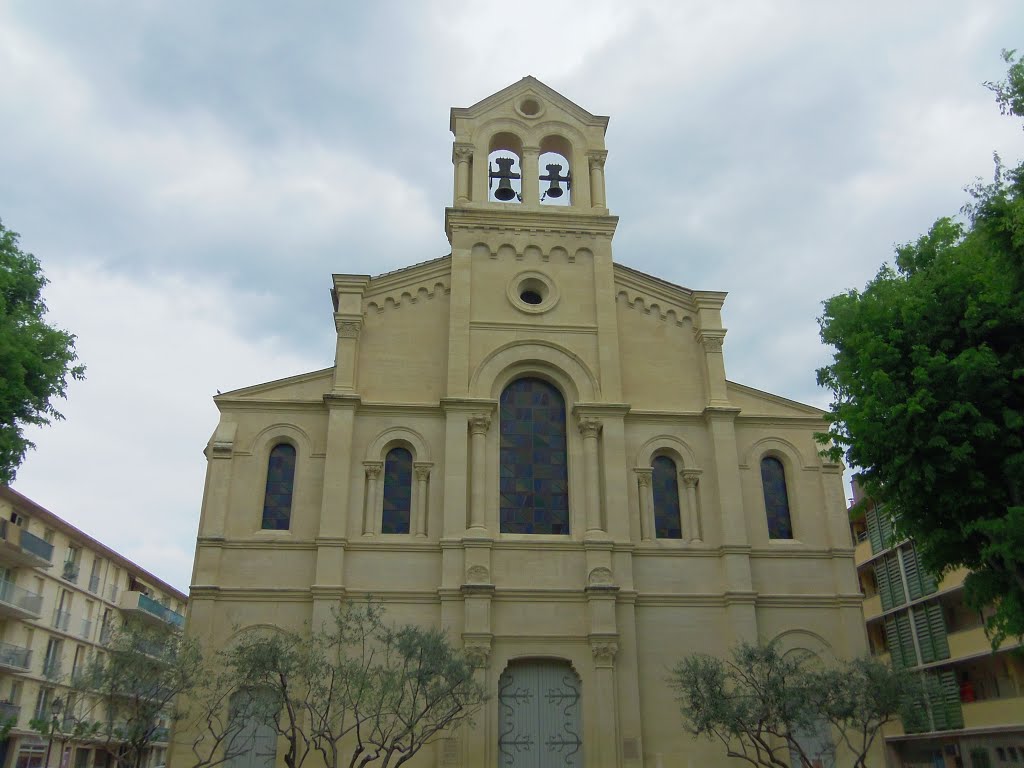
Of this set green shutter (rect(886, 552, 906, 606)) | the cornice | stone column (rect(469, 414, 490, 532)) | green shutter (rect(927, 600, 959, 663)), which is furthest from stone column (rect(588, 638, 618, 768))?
green shutter (rect(886, 552, 906, 606))

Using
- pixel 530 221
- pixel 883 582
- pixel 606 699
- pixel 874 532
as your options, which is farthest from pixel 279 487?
pixel 883 582

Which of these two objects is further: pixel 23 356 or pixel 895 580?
pixel 895 580

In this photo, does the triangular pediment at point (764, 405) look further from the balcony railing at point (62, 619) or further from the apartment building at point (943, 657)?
the balcony railing at point (62, 619)

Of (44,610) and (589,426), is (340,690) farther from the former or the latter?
(44,610)

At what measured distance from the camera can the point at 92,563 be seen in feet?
149

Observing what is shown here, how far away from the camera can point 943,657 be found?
32.5 meters

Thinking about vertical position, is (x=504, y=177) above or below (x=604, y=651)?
above

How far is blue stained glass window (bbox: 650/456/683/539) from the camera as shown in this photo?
23.8 meters

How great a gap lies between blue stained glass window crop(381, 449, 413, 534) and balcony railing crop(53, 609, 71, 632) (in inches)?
1022

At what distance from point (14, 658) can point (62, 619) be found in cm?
501

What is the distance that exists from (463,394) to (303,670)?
346 inches

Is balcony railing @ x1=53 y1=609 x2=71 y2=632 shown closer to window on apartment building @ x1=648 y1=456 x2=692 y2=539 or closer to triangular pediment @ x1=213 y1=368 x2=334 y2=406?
triangular pediment @ x1=213 y1=368 x2=334 y2=406

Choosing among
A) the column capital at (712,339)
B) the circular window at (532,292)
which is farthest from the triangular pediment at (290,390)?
the column capital at (712,339)

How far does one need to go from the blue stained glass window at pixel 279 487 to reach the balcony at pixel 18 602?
18919 millimetres
